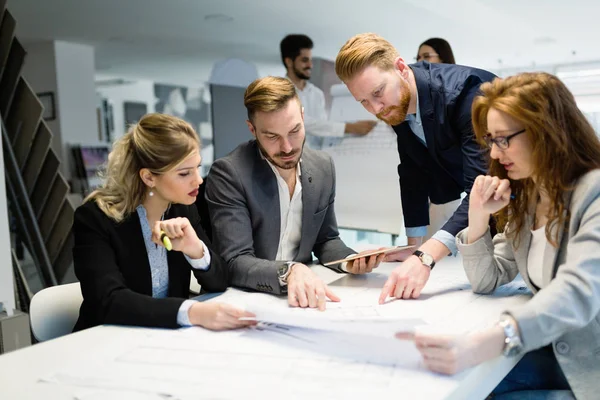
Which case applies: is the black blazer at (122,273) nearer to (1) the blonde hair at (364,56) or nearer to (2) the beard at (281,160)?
(2) the beard at (281,160)

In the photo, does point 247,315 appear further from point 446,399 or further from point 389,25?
Result: point 389,25

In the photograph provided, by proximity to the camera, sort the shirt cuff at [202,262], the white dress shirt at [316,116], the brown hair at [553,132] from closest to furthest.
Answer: the brown hair at [553,132] → the shirt cuff at [202,262] → the white dress shirt at [316,116]

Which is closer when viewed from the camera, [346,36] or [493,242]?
[493,242]

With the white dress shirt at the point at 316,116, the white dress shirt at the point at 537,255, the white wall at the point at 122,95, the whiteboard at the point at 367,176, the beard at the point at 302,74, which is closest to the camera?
the white dress shirt at the point at 537,255

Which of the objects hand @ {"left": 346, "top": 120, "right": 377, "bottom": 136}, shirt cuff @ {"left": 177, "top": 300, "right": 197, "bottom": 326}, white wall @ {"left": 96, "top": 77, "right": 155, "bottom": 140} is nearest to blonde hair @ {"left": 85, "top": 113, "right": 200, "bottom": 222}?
shirt cuff @ {"left": 177, "top": 300, "right": 197, "bottom": 326}

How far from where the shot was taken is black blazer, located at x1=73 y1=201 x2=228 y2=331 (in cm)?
127

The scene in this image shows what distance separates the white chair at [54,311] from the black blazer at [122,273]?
0.16ft

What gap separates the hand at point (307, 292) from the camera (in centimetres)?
133

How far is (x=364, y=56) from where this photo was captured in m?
1.77

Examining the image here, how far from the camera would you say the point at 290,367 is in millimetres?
997

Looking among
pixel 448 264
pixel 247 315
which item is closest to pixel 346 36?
pixel 448 264

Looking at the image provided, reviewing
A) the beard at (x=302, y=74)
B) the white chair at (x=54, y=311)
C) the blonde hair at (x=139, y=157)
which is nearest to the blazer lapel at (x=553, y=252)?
the blonde hair at (x=139, y=157)

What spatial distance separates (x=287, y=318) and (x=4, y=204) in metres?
2.18

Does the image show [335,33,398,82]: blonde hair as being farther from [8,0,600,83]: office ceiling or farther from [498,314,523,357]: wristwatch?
[8,0,600,83]: office ceiling
